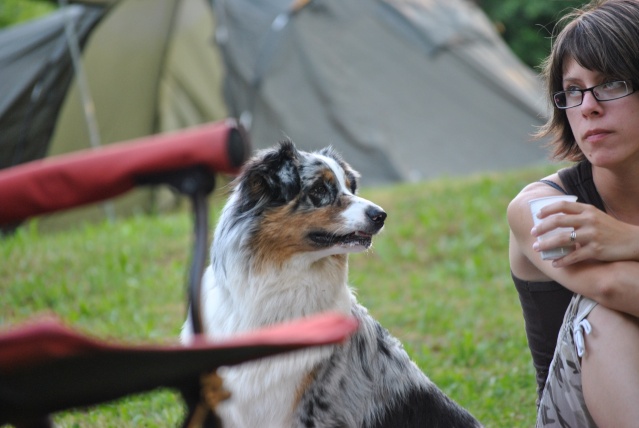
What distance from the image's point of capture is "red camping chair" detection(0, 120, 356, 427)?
1.34 meters

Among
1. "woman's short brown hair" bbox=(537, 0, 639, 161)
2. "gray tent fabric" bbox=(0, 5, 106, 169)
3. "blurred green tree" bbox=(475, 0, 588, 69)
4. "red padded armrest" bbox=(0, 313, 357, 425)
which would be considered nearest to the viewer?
"red padded armrest" bbox=(0, 313, 357, 425)

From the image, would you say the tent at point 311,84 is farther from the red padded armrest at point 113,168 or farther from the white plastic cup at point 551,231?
the red padded armrest at point 113,168

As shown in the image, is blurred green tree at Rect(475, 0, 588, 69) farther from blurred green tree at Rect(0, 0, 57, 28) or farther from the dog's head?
the dog's head

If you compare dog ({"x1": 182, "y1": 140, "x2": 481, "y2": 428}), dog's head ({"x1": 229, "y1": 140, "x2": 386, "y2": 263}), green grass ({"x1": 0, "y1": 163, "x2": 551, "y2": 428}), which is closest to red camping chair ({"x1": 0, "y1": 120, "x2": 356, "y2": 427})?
dog ({"x1": 182, "y1": 140, "x2": 481, "y2": 428})

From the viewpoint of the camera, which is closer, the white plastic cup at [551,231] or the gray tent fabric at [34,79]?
the white plastic cup at [551,231]

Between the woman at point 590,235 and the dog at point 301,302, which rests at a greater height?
the woman at point 590,235

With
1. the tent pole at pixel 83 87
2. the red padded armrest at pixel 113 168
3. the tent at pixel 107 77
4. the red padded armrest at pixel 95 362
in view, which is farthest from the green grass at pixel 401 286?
the red padded armrest at pixel 95 362

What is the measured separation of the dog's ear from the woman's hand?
920 millimetres

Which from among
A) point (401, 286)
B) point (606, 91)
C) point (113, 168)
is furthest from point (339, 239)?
point (401, 286)

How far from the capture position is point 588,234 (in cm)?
220

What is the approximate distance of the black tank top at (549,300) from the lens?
8.52 feet

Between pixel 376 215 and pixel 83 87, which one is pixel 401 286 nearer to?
pixel 376 215

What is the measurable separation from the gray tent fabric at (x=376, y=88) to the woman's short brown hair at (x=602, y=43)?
6153 millimetres

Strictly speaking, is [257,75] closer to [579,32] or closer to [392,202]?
[392,202]
